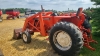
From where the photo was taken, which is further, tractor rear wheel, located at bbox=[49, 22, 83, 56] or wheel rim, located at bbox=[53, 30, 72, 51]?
wheel rim, located at bbox=[53, 30, 72, 51]

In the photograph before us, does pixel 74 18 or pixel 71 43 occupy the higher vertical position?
pixel 74 18

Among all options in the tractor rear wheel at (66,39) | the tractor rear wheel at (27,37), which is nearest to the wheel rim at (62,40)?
the tractor rear wheel at (66,39)

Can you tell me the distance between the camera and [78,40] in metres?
4.60

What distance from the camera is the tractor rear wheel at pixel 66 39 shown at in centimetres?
462

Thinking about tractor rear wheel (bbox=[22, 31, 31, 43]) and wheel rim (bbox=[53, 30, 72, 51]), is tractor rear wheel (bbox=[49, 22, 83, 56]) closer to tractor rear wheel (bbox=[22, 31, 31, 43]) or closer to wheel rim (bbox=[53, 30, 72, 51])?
wheel rim (bbox=[53, 30, 72, 51])

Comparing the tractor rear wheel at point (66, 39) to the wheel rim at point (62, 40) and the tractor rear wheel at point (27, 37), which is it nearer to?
the wheel rim at point (62, 40)

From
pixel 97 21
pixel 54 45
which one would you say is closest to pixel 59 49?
pixel 54 45

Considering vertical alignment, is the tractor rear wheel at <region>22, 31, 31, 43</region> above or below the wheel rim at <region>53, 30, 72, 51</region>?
below

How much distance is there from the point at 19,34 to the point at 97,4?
14.0 feet

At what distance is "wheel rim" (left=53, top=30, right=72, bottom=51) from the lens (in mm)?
4973

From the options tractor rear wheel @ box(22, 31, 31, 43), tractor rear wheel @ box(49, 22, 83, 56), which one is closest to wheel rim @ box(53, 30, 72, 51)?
tractor rear wheel @ box(49, 22, 83, 56)

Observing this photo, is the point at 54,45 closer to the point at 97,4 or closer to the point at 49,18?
the point at 49,18

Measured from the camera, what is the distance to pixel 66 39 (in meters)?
5.03

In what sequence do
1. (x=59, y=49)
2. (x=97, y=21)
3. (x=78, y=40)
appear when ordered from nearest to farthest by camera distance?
(x=78, y=40) → (x=59, y=49) → (x=97, y=21)
